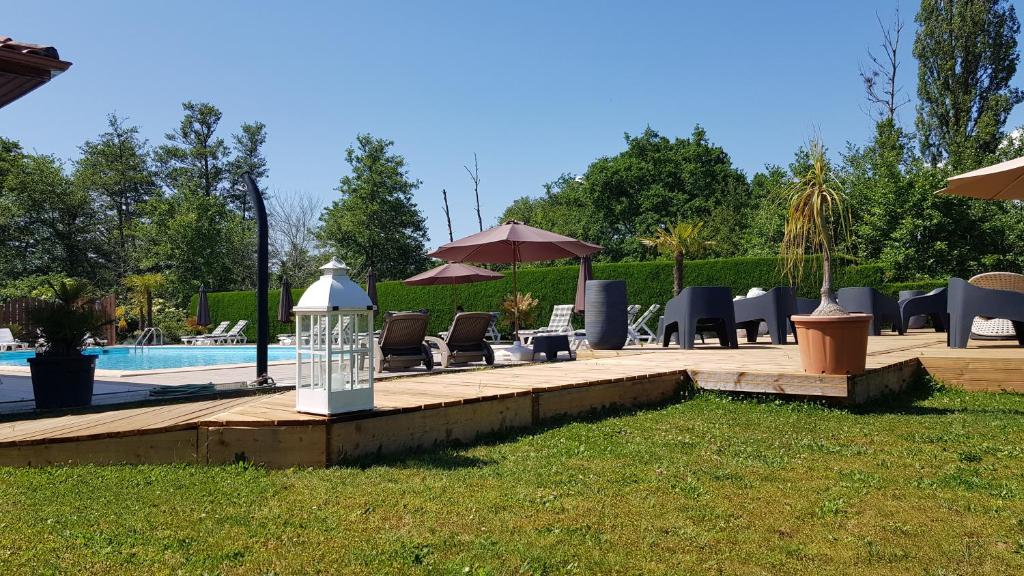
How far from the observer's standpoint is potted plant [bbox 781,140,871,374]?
5.18m

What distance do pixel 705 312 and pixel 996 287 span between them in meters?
3.72

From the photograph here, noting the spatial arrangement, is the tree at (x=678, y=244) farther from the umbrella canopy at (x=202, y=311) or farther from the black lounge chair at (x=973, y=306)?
the umbrella canopy at (x=202, y=311)

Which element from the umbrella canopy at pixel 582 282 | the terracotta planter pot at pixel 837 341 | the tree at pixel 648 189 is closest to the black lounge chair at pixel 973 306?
the terracotta planter pot at pixel 837 341

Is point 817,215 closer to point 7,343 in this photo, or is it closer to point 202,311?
point 7,343

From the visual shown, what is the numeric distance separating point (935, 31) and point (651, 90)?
8.90 metres

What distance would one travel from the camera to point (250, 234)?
3200cm

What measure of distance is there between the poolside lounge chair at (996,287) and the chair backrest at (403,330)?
6.66m

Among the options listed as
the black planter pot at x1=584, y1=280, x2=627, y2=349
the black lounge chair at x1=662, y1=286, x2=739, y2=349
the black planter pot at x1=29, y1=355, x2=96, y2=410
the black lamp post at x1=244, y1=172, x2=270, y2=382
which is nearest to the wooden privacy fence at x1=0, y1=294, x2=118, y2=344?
the black planter pot at x1=29, y1=355, x2=96, y2=410

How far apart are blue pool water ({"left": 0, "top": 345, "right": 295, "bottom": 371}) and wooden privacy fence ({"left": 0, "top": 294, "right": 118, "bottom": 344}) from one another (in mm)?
633

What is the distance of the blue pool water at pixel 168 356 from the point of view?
1383cm

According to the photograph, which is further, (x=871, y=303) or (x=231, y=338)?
(x=231, y=338)

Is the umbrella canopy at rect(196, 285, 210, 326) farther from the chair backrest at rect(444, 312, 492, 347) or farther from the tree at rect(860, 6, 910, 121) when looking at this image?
the tree at rect(860, 6, 910, 121)

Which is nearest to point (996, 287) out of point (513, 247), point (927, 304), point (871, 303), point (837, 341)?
point (927, 304)

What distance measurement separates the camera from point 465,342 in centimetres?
883
